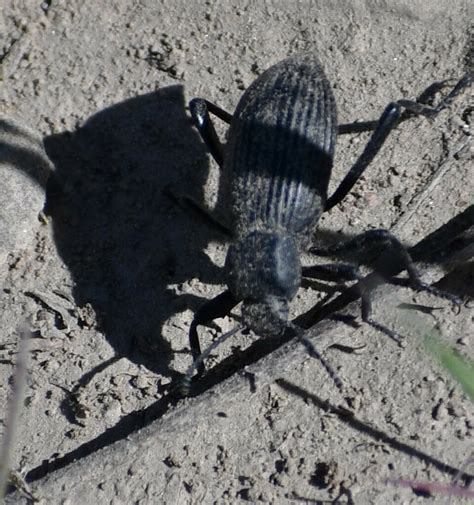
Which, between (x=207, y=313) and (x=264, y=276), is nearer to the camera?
(x=264, y=276)

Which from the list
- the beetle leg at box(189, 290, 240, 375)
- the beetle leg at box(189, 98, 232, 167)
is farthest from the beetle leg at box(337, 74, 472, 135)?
the beetle leg at box(189, 290, 240, 375)

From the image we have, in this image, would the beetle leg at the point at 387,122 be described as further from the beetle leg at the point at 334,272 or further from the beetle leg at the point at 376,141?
the beetle leg at the point at 334,272

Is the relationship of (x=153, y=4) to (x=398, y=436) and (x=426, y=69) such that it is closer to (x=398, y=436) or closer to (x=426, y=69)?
(x=426, y=69)

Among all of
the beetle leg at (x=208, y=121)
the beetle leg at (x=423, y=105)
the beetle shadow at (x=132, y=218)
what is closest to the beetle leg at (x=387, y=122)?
the beetle leg at (x=423, y=105)

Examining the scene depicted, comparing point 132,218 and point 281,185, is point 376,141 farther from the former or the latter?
point 132,218

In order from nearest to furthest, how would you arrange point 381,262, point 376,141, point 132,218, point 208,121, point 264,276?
point 264,276
point 381,262
point 376,141
point 208,121
point 132,218

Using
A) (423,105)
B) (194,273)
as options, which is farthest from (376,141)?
(194,273)

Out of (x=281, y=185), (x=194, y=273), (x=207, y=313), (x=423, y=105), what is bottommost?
(x=207, y=313)

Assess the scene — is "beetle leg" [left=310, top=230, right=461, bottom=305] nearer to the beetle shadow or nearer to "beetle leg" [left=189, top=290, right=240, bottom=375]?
"beetle leg" [left=189, top=290, right=240, bottom=375]
